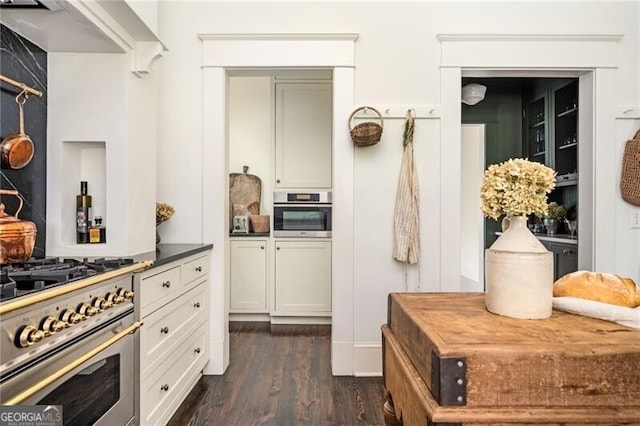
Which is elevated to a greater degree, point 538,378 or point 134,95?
point 134,95

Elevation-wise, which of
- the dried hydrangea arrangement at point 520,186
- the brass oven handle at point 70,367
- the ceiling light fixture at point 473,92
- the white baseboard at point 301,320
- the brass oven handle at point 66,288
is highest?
the ceiling light fixture at point 473,92

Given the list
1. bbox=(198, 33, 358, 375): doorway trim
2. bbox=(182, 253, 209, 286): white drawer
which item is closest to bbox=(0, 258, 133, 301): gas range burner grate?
bbox=(182, 253, 209, 286): white drawer

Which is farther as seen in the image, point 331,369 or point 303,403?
point 331,369

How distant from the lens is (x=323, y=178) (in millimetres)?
4082

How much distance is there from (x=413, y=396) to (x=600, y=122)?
2.79 meters

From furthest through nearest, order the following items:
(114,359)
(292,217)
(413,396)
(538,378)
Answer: (292,217)
(114,359)
(413,396)
(538,378)

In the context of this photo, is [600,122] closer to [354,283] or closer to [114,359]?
[354,283]

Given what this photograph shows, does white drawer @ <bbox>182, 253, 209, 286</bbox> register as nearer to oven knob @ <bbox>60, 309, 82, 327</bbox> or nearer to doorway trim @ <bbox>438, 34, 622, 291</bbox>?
oven knob @ <bbox>60, 309, 82, 327</bbox>

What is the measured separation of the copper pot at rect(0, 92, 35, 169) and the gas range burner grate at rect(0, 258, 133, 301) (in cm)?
53

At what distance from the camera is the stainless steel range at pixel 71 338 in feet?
3.24

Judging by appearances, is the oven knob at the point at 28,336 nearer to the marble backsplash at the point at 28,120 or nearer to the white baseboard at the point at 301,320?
the marble backsplash at the point at 28,120

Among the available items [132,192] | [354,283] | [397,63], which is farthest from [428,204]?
[132,192]

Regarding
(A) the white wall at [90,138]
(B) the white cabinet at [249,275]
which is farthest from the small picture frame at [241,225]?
(A) the white wall at [90,138]

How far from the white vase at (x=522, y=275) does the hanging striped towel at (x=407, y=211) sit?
1.55 m
